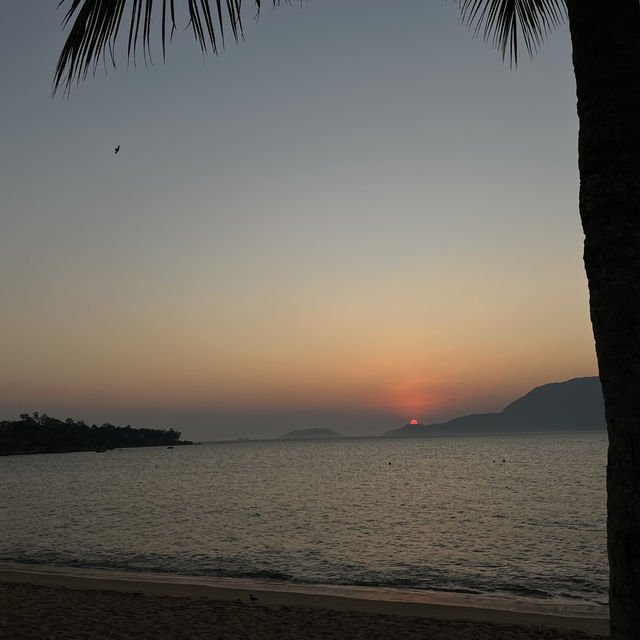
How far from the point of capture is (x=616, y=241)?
3.58 meters

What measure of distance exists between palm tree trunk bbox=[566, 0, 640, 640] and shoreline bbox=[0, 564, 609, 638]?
9.81 meters

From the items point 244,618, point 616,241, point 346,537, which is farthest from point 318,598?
point 616,241

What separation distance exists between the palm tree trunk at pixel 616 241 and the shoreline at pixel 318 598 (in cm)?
981

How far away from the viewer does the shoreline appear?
13180 millimetres

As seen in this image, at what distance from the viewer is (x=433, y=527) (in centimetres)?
3122

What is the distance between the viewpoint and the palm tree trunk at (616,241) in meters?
3.43

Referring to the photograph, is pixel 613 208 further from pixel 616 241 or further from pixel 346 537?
pixel 346 537

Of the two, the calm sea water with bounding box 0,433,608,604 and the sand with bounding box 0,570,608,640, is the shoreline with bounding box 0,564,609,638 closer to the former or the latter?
the sand with bounding box 0,570,608,640

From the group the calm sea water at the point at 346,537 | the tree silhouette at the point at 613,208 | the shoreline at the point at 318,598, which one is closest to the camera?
the tree silhouette at the point at 613,208

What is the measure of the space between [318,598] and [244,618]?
12.7 feet

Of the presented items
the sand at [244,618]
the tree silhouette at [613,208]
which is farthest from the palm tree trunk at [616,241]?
the sand at [244,618]

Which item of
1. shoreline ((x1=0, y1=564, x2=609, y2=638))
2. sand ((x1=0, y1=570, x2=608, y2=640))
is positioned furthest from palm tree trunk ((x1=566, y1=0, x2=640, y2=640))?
shoreline ((x1=0, y1=564, x2=609, y2=638))

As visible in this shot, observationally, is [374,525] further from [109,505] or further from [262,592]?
[109,505]

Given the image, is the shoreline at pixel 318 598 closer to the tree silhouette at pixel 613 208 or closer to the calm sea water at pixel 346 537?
the calm sea water at pixel 346 537
